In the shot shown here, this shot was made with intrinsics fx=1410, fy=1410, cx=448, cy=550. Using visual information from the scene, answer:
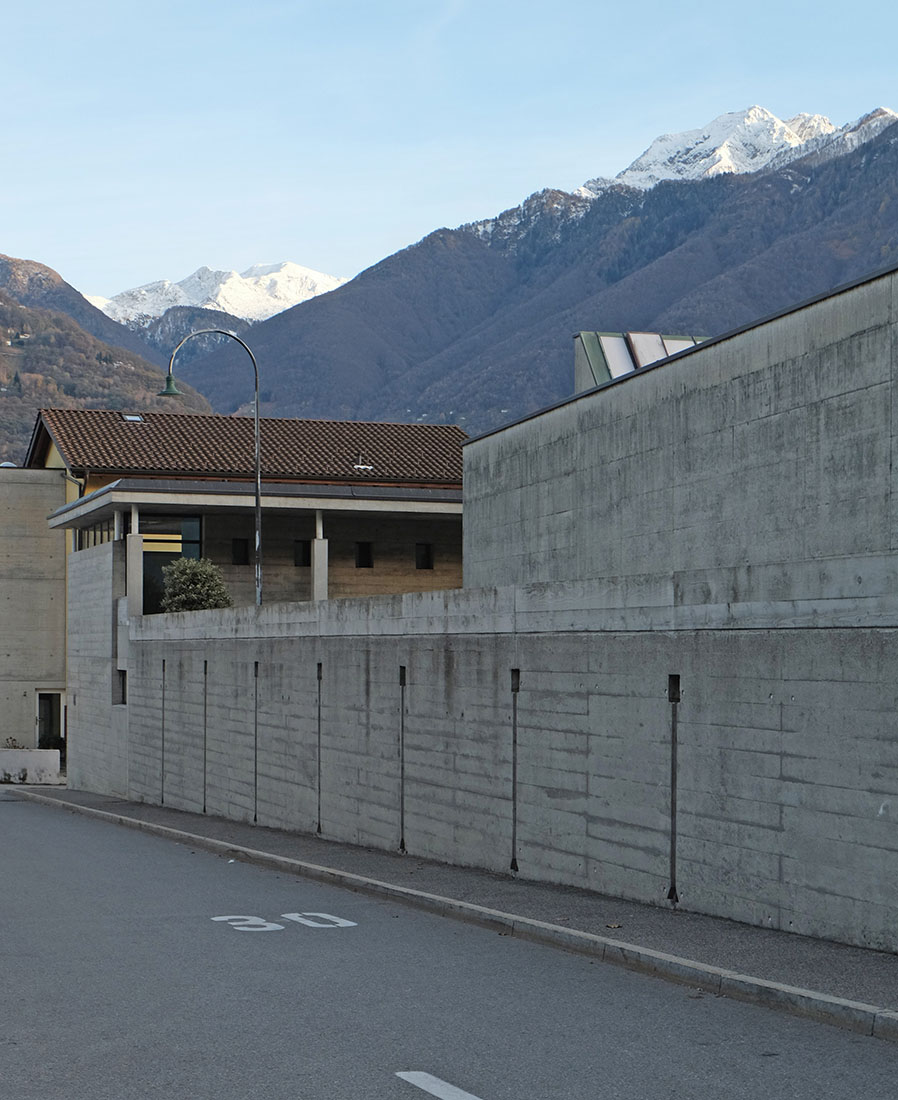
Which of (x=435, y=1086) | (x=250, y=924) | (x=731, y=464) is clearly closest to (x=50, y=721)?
(x=731, y=464)

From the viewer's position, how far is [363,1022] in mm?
9336

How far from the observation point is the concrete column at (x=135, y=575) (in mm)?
40531

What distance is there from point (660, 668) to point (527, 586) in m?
3.19

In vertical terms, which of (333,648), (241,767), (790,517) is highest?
(790,517)

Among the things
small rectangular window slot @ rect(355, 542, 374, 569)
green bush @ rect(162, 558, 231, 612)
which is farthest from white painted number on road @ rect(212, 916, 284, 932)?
small rectangular window slot @ rect(355, 542, 374, 569)

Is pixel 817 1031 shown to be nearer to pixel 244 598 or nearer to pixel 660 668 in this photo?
pixel 660 668

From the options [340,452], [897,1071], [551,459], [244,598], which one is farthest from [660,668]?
[340,452]

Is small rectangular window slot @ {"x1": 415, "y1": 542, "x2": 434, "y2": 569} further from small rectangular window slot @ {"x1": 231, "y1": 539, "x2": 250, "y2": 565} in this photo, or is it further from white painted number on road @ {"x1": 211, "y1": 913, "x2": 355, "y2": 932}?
white painted number on road @ {"x1": 211, "y1": 913, "x2": 355, "y2": 932}

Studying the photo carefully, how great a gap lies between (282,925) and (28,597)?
4554 centimetres

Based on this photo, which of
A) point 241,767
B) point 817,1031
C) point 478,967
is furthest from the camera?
point 241,767

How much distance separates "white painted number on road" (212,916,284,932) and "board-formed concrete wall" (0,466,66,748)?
4412 centimetres

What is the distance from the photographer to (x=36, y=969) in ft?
37.8

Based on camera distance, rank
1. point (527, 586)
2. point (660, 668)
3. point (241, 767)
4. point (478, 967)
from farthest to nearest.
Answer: point (241, 767) < point (527, 586) < point (660, 668) < point (478, 967)

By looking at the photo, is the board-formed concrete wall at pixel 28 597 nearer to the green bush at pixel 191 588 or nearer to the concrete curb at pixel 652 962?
the green bush at pixel 191 588
